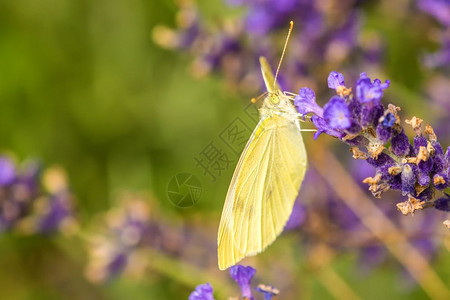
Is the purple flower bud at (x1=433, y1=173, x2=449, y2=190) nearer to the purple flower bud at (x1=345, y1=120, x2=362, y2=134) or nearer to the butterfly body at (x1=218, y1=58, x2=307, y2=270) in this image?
the purple flower bud at (x1=345, y1=120, x2=362, y2=134)

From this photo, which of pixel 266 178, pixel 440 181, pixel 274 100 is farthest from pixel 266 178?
pixel 440 181

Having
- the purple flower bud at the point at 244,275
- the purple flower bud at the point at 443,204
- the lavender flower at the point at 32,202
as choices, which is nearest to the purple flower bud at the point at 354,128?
the purple flower bud at the point at 443,204

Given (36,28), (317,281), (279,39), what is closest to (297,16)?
(279,39)

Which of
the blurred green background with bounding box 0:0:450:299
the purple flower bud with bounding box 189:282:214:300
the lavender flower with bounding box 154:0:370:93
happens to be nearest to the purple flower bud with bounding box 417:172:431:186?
the purple flower bud with bounding box 189:282:214:300

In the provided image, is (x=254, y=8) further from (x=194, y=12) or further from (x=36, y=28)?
(x=36, y=28)

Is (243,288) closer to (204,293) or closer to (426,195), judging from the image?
(204,293)
